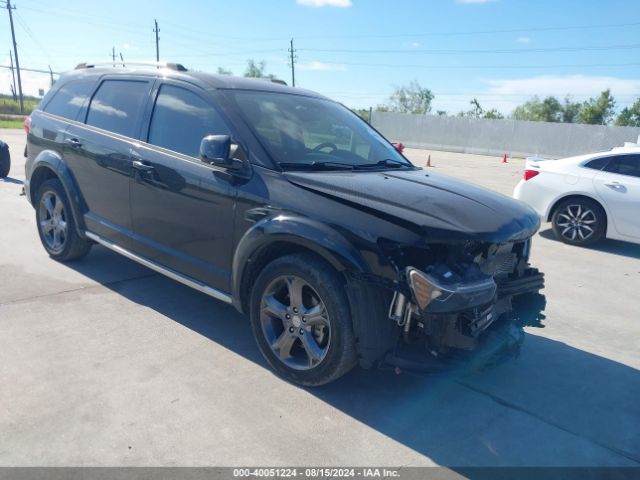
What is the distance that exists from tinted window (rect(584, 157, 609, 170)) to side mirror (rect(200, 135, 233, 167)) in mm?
6291

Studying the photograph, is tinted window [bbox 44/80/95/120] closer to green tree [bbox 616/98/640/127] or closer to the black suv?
the black suv

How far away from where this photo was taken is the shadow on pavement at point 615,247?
7.64 meters

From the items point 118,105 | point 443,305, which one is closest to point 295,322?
point 443,305

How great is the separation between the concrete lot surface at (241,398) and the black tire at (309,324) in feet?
0.53

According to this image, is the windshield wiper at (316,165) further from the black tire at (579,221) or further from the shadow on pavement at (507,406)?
the black tire at (579,221)

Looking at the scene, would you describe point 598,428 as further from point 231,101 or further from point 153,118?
point 153,118

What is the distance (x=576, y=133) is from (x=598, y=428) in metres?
34.2

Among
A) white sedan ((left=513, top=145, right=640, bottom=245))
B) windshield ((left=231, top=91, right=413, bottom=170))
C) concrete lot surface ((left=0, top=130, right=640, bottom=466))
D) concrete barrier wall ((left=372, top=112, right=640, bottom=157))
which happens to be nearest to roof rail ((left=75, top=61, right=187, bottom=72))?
windshield ((left=231, top=91, right=413, bottom=170))

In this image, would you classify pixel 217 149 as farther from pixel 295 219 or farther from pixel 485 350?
pixel 485 350

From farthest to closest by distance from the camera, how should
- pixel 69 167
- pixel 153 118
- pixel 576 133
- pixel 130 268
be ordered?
pixel 576 133, pixel 130 268, pixel 69 167, pixel 153 118

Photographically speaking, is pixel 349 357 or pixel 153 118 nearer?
pixel 349 357

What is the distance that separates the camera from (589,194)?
767cm

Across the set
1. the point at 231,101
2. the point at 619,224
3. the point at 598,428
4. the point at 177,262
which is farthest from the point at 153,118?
the point at 619,224

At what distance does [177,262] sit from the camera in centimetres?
410
